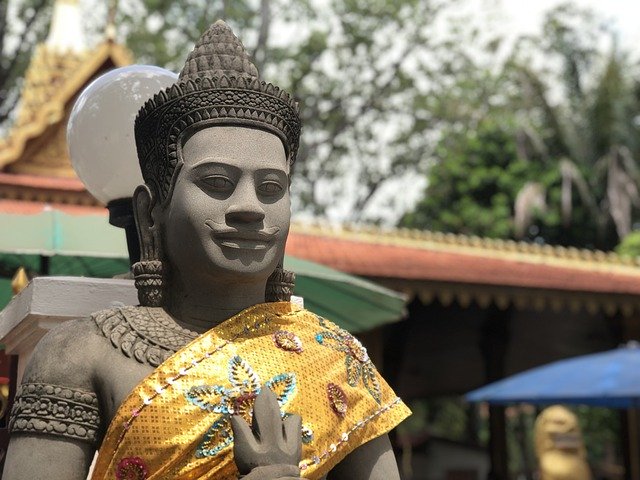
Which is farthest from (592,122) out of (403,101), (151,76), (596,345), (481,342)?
(151,76)

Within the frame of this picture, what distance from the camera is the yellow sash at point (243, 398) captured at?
71.0 inches

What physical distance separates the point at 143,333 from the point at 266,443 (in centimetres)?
36

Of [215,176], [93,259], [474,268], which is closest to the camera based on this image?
[215,176]

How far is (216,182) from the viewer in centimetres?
195

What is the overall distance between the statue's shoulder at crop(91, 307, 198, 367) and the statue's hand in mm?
227

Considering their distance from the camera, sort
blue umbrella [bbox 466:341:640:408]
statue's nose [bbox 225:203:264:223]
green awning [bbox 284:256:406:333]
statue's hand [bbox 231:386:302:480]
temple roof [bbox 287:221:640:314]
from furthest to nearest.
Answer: temple roof [bbox 287:221:640:314]
blue umbrella [bbox 466:341:640:408]
green awning [bbox 284:256:406:333]
statue's nose [bbox 225:203:264:223]
statue's hand [bbox 231:386:302:480]

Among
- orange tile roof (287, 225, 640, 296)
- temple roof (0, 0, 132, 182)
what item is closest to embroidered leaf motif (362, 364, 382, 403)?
orange tile roof (287, 225, 640, 296)

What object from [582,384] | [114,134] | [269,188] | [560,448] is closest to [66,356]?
[269,188]

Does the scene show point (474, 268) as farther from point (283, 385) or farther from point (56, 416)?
point (56, 416)

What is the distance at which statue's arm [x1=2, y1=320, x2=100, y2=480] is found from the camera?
1782mm

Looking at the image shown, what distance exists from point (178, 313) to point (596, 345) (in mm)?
10560

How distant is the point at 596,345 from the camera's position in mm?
11891

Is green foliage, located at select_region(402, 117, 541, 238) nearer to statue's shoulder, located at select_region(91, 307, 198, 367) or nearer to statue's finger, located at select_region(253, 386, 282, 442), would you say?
statue's shoulder, located at select_region(91, 307, 198, 367)

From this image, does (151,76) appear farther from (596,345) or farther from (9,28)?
(9,28)
